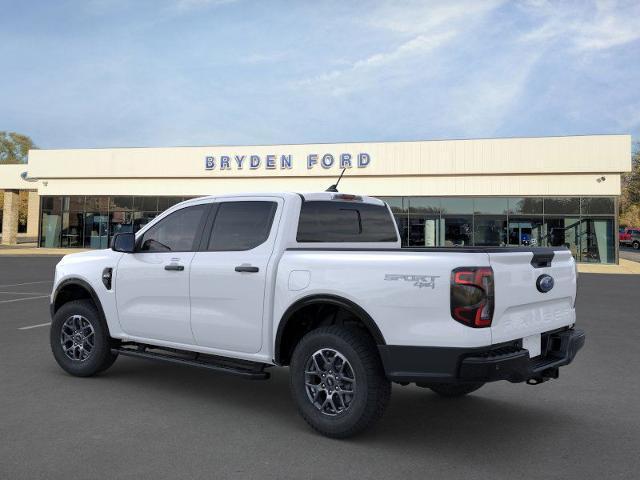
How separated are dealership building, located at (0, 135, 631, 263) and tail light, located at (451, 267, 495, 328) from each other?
2340cm

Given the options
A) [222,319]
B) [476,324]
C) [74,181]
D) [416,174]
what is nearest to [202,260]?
[222,319]

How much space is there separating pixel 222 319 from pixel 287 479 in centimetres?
171

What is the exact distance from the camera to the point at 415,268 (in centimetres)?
383

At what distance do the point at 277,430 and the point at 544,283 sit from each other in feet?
7.43

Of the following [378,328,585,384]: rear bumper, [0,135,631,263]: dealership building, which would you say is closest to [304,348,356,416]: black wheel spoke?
[378,328,585,384]: rear bumper

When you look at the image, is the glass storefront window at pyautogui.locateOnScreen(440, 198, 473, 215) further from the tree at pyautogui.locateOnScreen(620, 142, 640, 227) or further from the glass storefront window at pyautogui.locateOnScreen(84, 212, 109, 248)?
the tree at pyautogui.locateOnScreen(620, 142, 640, 227)

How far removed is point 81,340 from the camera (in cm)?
607

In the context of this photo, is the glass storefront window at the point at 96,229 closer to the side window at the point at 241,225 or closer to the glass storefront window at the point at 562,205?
the glass storefront window at the point at 562,205

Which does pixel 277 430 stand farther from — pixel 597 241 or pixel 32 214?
pixel 32 214

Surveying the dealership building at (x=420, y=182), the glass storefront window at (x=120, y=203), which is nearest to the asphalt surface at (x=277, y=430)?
the dealership building at (x=420, y=182)

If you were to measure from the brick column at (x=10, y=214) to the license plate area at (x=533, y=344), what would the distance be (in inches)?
1938

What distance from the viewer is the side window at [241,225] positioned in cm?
493

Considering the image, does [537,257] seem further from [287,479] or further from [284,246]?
[287,479]

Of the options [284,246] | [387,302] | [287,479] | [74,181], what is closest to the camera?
[287,479]
